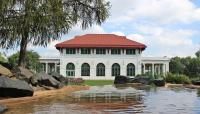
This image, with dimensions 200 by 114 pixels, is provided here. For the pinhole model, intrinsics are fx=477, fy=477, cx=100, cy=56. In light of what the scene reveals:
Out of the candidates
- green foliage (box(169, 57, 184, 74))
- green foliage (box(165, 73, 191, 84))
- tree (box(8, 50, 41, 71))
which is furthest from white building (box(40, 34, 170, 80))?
green foliage (box(165, 73, 191, 84))

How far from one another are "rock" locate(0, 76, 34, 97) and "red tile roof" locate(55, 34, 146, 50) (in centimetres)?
7394

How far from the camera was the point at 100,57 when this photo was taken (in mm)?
98500

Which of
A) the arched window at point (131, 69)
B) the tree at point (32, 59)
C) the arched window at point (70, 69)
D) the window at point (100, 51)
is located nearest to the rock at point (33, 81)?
the tree at point (32, 59)

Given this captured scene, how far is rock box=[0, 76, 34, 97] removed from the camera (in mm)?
19047

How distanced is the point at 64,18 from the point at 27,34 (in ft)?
8.33

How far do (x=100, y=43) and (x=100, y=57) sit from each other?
4152mm

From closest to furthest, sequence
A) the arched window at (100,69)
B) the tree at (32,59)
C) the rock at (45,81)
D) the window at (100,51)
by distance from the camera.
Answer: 1. the rock at (45,81)
2. the tree at (32,59)
3. the window at (100,51)
4. the arched window at (100,69)

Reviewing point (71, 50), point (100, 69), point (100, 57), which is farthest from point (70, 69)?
point (100, 57)

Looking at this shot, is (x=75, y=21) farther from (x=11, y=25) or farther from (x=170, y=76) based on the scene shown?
(x=170, y=76)

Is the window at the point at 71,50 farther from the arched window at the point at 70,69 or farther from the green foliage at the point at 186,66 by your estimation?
the green foliage at the point at 186,66

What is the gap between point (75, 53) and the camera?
9694 cm

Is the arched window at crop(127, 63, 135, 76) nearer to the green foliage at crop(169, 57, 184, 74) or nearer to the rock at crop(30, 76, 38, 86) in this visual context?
the green foliage at crop(169, 57, 184, 74)

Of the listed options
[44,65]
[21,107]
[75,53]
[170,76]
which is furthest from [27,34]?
[44,65]

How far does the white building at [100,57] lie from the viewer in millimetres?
95562
